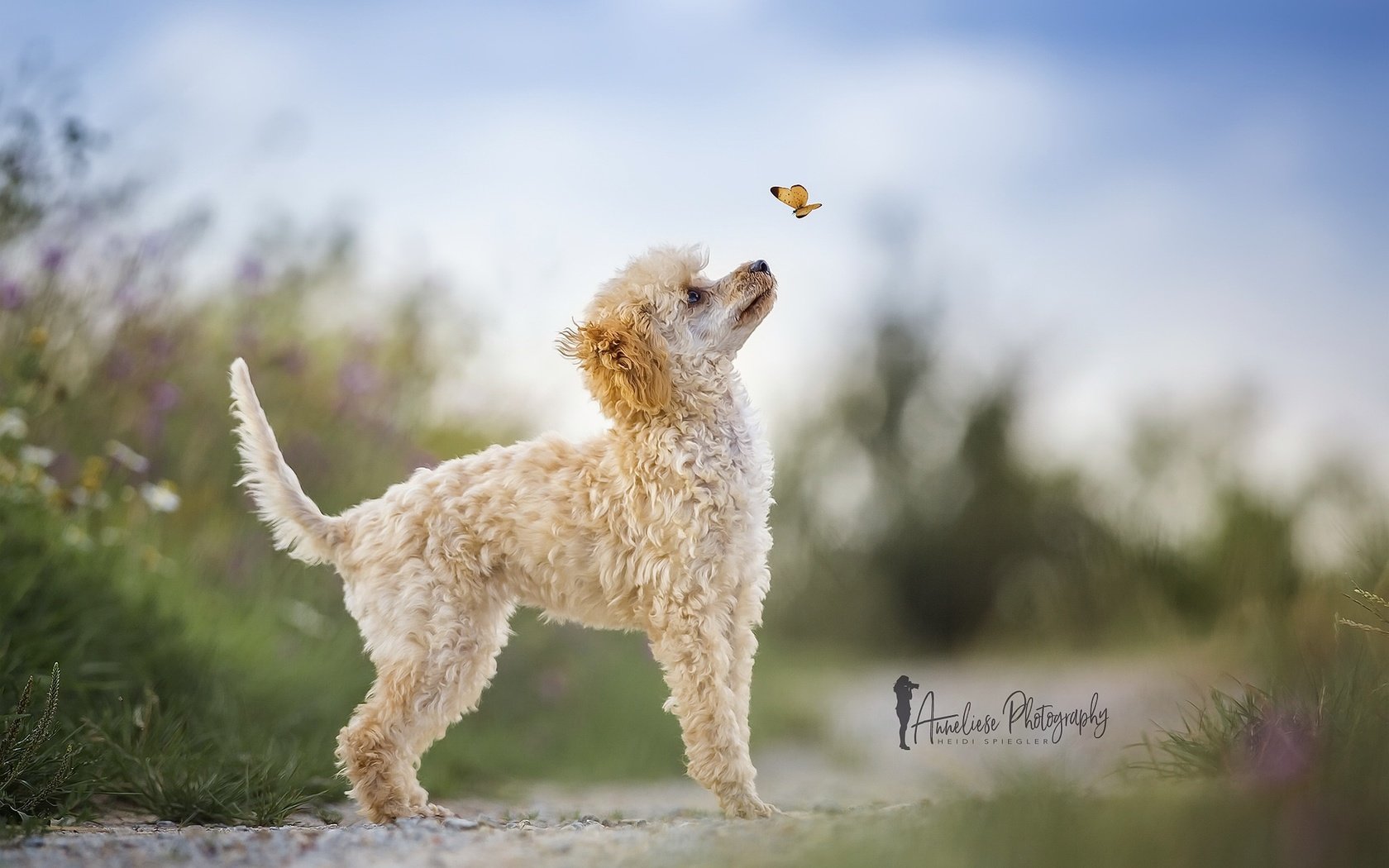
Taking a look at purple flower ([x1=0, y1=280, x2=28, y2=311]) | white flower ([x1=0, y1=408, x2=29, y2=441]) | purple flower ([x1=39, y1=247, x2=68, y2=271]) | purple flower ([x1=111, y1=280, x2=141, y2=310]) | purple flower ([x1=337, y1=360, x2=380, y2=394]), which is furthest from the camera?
purple flower ([x1=337, y1=360, x2=380, y2=394])

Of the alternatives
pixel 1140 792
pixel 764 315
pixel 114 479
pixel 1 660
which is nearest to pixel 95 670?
pixel 1 660

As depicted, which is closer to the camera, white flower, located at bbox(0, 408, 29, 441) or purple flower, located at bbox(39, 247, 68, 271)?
white flower, located at bbox(0, 408, 29, 441)

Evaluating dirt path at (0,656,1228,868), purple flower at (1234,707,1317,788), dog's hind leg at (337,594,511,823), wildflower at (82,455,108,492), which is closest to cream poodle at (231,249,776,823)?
dog's hind leg at (337,594,511,823)

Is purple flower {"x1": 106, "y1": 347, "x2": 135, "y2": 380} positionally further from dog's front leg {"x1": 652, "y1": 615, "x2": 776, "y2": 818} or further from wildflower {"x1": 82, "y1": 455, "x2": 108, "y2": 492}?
dog's front leg {"x1": 652, "y1": 615, "x2": 776, "y2": 818}

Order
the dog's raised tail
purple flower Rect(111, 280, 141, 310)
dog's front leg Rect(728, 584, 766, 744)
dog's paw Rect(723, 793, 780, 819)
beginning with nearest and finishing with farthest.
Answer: dog's paw Rect(723, 793, 780, 819)
dog's front leg Rect(728, 584, 766, 744)
the dog's raised tail
purple flower Rect(111, 280, 141, 310)

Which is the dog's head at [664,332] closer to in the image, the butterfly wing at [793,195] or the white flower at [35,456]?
the butterfly wing at [793,195]

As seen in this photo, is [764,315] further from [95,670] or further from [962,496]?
[962,496]

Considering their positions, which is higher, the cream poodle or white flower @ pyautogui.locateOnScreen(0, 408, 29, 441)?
white flower @ pyautogui.locateOnScreen(0, 408, 29, 441)
